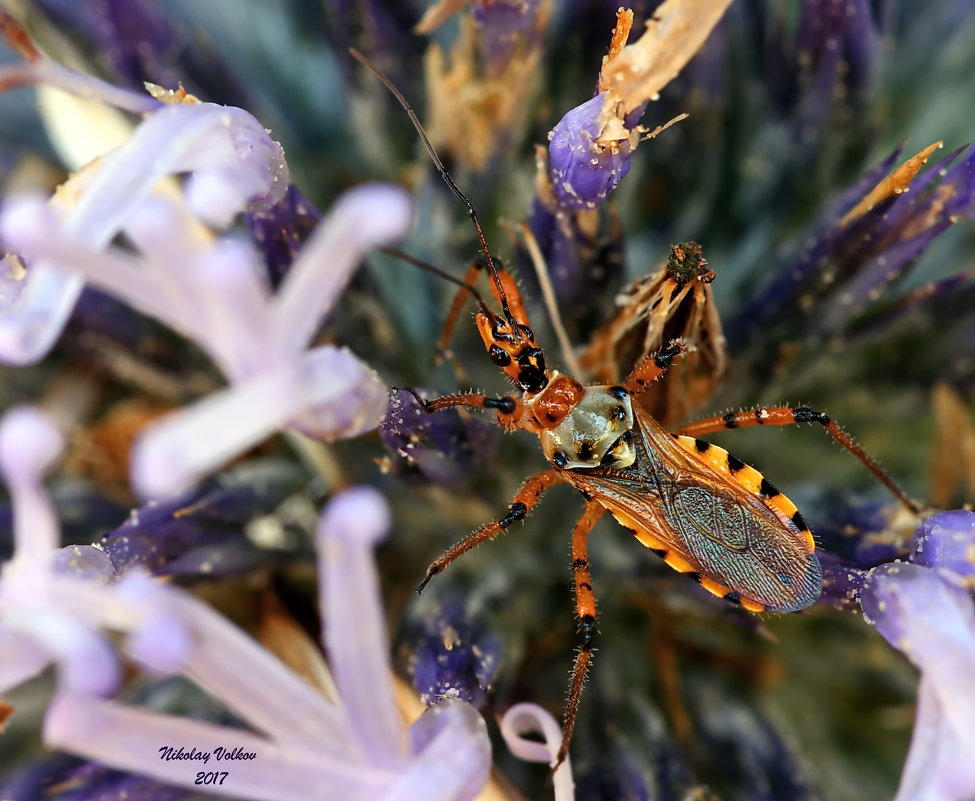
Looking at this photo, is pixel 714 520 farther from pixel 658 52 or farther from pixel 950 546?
pixel 658 52

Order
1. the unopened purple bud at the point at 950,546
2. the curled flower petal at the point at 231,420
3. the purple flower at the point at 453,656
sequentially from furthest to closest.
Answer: the purple flower at the point at 453,656 < the unopened purple bud at the point at 950,546 < the curled flower petal at the point at 231,420

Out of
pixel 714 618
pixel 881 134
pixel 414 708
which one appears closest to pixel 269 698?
pixel 414 708

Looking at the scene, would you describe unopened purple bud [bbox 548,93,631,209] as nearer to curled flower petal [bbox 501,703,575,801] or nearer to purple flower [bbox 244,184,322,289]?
purple flower [bbox 244,184,322,289]

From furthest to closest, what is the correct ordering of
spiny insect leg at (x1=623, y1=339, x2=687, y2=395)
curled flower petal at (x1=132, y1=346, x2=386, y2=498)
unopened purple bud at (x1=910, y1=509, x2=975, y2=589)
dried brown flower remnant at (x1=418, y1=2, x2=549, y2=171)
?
dried brown flower remnant at (x1=418, y1=2, x2=549, y2=171) → spiny insect leg at (x1=623, y1=339, x2=687, y2=395) → unopened purple bud at (x1=910, y1=509, x2=975, y2=589) → curled flower petal at (x1=132, y1=346, x2=386, y2=498)

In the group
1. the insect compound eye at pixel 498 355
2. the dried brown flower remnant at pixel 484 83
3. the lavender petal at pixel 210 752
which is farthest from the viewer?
the insect compound eye at pixel 498 355

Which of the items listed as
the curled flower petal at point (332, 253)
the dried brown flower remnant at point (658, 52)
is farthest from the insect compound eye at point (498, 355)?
the curled flower petal at point (332, 253)

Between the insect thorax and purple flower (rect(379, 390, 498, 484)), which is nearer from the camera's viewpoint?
purple flower (rect(379, 390, 498, 484))

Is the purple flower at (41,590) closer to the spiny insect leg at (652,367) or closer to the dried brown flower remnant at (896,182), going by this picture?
the spiny insect leg at (652,367)

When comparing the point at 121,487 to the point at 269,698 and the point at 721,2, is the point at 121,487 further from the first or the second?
the point at 721,2

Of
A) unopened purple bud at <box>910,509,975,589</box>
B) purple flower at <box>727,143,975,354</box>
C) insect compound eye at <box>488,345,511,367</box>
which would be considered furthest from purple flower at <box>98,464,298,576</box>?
unopened purple bud at <box>910,509,975,589</box>
